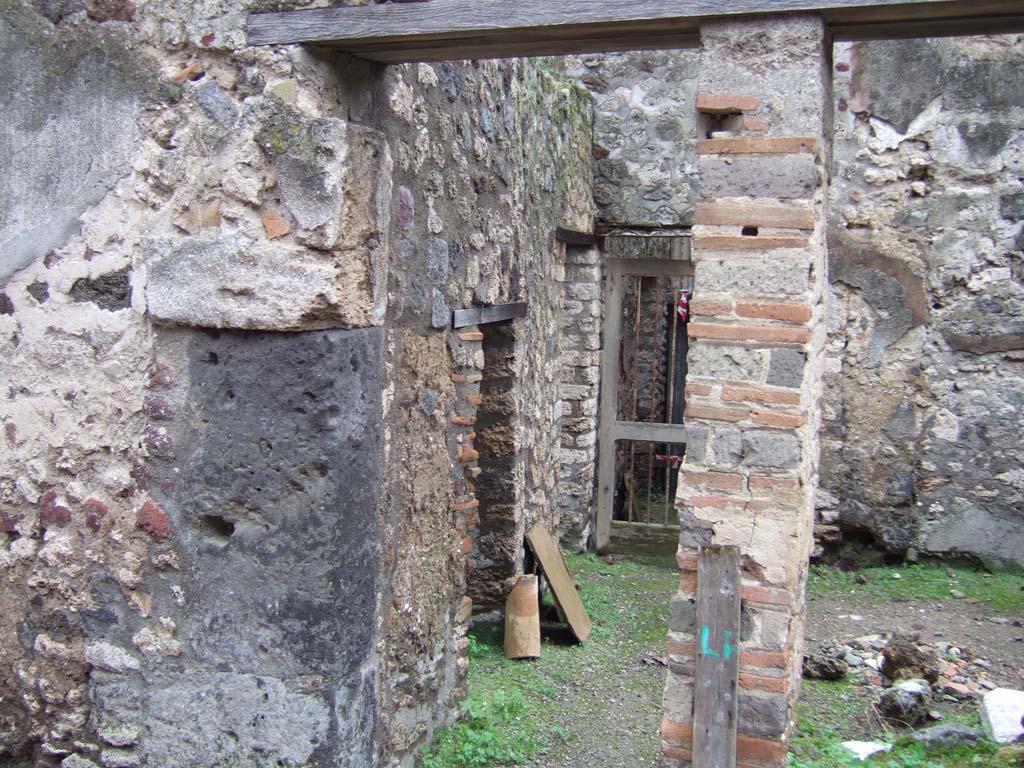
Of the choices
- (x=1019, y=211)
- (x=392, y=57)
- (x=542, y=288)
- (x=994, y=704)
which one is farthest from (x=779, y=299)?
(x=1019, y=211)

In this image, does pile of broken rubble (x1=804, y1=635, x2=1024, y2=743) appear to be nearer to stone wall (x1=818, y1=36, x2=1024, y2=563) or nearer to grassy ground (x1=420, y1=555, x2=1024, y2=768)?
grassy ground (x1=420, y1=555, x2=1024, y2=768)

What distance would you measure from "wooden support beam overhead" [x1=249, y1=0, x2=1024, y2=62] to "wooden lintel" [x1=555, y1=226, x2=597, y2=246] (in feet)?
11.7

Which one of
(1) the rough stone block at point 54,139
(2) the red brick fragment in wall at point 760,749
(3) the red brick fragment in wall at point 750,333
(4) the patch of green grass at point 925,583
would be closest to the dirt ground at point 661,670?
(4) the patch of green grass at point 925,583

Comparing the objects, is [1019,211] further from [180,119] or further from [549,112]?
[180,119]

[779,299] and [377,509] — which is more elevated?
[779,299]

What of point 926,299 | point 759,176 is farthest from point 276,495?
point 926,299

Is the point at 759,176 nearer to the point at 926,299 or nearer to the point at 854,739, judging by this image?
the point at 854,739

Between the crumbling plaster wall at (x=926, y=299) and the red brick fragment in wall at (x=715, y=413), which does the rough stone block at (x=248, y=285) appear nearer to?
the red brick fragment in wall at (x=715, y=413)

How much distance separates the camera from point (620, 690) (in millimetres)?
5078

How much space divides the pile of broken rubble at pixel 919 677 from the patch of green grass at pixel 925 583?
923mm

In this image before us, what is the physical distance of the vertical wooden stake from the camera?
17.7 feet

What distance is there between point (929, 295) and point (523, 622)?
3437mm

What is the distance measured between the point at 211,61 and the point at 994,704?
3.75m

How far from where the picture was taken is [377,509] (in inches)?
136
